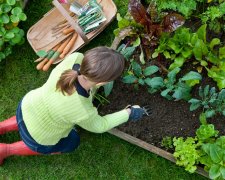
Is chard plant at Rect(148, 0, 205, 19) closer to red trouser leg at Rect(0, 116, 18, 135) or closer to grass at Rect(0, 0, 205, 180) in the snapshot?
grass at Rect(0, 0, 205, 180)

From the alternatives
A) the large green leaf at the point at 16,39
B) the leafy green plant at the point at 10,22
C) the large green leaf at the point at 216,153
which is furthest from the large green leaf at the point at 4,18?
the large green leaf at the point at 216,153

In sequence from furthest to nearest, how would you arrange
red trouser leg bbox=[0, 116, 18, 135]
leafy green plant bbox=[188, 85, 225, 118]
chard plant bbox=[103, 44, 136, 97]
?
red trouser leg bbox=[0, 116, 18, 135] → chard plant bbox=[103, 44, 136, 97] → leafy green plant bbox=[188, 85, 225, 118]

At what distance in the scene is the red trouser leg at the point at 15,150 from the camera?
3699 millimetres

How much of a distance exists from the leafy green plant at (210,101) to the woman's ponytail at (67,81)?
995mm

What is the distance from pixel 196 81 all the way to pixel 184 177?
793mm

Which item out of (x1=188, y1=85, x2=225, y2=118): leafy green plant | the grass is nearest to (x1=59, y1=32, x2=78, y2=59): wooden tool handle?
the grass

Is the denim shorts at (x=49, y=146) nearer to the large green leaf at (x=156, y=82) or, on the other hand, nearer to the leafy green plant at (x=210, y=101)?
the large green leaf at (x=156, y=82)

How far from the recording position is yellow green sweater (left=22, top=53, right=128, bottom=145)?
9.78ft

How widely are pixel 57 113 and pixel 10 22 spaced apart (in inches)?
46.8

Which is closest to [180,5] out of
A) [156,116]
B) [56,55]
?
[156,116]

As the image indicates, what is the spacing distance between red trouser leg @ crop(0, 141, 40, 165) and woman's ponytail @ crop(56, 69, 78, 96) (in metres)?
0.97

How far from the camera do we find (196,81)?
352cm

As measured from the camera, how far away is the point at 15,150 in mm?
3748

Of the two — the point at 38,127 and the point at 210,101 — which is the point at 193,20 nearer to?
the point at 210,101
